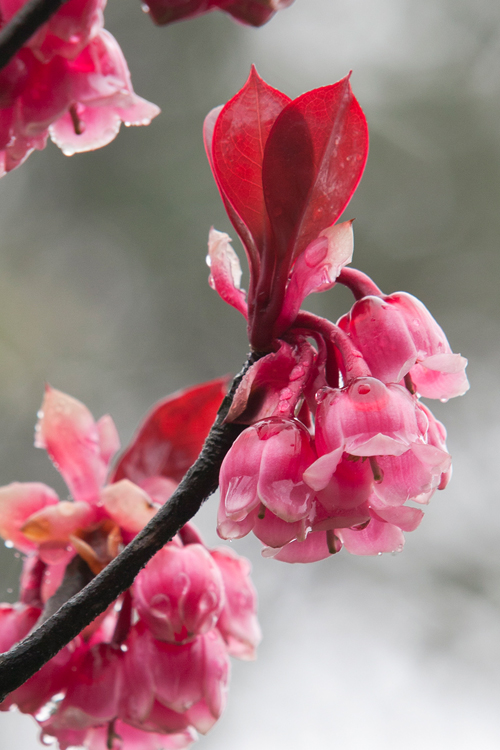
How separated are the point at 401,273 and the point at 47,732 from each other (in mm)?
2530

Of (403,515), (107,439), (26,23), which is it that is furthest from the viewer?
(107,439)

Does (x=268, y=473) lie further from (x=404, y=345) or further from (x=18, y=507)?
(x=18, y=507)

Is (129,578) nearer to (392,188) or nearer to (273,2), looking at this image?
(273,2)

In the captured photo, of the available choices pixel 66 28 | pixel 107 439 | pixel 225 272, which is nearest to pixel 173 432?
pixel 107 439

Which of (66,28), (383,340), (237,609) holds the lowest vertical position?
(237,609)

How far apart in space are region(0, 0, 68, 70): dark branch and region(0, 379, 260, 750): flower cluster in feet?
1.09

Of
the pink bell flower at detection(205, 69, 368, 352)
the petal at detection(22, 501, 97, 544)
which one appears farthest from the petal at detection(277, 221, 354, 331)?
the petal at detection(22, 501, 97, 544)

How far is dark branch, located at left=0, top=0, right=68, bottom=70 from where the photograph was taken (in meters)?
0.24

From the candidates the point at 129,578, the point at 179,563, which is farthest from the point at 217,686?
the point at 129,578

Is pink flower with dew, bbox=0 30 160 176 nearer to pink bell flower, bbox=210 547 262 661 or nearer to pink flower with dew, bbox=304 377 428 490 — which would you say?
pink flower with dew, bbox=304 377 428 490

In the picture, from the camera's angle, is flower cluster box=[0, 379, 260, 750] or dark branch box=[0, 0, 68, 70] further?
flower cluster box=[0, 379, 260, 750]

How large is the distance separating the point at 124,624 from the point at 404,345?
0.98 ft

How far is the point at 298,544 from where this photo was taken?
0.37 meters

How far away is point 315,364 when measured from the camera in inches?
15.0
